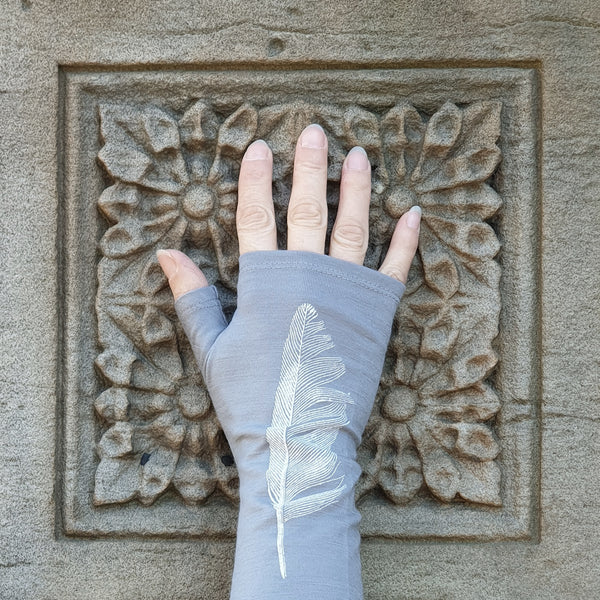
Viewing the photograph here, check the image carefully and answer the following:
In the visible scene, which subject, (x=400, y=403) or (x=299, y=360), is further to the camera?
(x=400, y=403)

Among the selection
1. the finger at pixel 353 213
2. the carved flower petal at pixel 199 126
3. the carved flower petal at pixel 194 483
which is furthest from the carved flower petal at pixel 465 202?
the carved flower petal at pixel 194 483

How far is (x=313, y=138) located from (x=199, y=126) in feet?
0.65

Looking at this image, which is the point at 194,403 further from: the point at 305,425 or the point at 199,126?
the point at 199,126

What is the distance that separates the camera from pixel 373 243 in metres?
1.17

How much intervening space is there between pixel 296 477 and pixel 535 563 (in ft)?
1.51

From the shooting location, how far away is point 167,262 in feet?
3.70

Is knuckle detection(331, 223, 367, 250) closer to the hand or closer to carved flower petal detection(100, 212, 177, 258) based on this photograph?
the hand

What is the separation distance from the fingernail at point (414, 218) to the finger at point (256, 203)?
22 centimetres

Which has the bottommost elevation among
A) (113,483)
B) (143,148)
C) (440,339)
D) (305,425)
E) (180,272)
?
(113,483)

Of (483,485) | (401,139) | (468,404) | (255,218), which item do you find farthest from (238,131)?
(483,485)

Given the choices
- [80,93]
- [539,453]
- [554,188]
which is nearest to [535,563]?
[539,453]

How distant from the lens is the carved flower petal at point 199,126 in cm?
116

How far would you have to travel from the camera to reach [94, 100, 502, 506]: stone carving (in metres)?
1.16

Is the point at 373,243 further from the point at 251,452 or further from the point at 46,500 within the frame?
the point at 46,500
